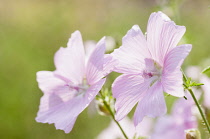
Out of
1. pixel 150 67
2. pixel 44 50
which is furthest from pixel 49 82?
pixel 44 50

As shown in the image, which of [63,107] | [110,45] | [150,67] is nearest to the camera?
[150,67]

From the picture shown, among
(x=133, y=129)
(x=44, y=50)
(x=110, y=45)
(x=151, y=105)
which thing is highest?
(x=151, y=105)

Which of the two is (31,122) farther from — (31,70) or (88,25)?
(88,25)

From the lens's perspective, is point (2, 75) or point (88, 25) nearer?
point (2, 75)

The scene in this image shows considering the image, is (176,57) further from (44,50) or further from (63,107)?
(44,50)

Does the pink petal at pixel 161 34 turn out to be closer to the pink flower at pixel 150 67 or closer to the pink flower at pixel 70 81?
the pink flower at pixel 150 67

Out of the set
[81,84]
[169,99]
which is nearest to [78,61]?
[81,84]

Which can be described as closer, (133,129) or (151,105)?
(151,105)

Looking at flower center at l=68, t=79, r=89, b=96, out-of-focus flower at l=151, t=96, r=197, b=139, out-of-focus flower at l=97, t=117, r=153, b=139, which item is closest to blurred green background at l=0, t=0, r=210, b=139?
out-of-focus flower at l=97, t=117, r=153, b=139
